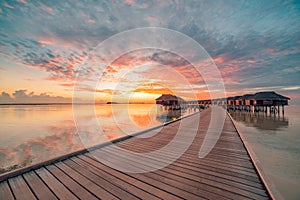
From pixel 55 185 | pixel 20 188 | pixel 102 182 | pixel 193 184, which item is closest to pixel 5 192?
pixel 20 188

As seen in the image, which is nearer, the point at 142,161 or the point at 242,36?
Result: the point at 142,161

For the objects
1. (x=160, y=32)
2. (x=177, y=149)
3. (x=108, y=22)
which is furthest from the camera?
(x=160, y=32)

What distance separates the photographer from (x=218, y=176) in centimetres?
245

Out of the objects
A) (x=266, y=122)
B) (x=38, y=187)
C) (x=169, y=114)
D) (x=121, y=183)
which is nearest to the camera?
(x=38, y=187)

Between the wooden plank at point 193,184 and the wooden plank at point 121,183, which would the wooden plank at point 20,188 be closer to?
the wooden plank at point 121,183

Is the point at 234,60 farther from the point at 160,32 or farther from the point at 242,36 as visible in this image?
the point at 160,32

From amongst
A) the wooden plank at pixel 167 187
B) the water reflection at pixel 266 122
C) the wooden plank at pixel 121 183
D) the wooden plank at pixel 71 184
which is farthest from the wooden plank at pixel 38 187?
the water reflection at pixel 266 122

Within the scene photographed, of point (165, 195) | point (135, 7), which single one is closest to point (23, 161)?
point (165, 195)

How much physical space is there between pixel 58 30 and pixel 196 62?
14.8 metres

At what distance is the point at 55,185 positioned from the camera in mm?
2164

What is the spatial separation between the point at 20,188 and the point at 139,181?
1899mm

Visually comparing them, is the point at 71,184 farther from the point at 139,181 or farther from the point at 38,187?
the point at 139,181

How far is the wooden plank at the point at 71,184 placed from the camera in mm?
1934

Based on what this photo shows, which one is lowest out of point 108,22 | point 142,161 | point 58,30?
point 142,161
